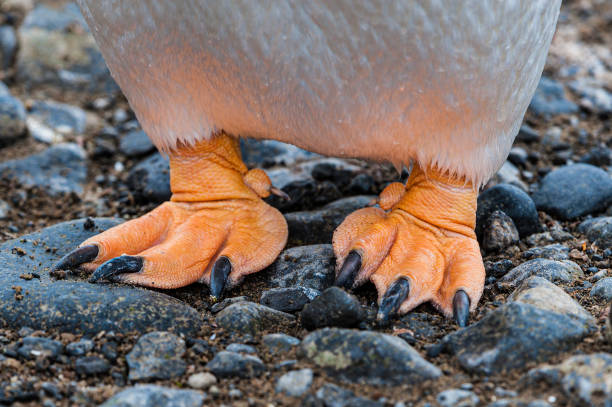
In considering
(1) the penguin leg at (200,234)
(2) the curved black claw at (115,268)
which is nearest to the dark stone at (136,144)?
(1) the penguin leg at (200,234)

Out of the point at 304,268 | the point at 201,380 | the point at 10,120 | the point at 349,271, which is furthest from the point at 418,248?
the point at 10,120

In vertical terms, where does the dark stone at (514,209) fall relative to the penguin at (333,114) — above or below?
below

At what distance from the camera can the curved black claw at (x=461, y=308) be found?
246cm

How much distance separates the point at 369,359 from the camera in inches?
81.5

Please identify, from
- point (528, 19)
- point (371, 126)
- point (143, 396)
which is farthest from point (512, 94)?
point (143, 396)

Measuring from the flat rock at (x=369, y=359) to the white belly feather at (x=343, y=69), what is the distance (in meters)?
0.83

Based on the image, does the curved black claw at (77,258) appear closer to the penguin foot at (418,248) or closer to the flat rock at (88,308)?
the flat rock at (88,308)

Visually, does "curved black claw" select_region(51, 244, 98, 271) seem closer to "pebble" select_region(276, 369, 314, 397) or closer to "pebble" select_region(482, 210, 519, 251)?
"pebble" select_region(276, 369, 314, 397)

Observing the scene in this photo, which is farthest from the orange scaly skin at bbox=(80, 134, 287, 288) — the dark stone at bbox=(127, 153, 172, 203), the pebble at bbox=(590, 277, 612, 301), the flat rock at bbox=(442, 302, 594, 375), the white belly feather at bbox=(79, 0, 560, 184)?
the pebble at bbox=(590, 277, 612, 301)

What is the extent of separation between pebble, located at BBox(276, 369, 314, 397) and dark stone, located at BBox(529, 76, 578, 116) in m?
3.48

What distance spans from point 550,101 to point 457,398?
3637mm

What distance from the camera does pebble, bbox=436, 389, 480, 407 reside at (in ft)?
6.29

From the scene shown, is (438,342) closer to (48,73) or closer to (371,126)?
(371,126)

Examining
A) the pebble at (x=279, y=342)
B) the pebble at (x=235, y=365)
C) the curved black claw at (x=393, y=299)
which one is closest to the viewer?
the pebble at (x=235, y=365)
